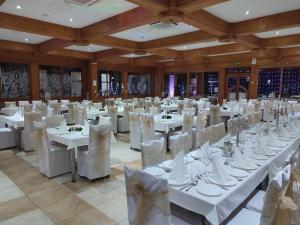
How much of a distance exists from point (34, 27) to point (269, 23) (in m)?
5.97

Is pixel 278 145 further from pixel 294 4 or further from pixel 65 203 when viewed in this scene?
pixel 294 4

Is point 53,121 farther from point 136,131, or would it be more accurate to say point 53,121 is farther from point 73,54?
point 73,54

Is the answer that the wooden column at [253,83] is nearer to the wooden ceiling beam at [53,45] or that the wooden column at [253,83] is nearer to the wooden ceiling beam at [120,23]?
the wooden ceiling beam at [120,23]

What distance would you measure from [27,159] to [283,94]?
1137cm

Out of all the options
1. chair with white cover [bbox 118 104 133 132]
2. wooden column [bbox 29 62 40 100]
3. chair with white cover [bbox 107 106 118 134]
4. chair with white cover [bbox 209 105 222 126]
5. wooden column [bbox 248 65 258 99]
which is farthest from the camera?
wooden column [bbox 248 65 258 99]

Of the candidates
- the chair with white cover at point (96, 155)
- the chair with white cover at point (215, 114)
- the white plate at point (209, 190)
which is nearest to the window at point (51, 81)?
the chair with white cover at point (215, 114)

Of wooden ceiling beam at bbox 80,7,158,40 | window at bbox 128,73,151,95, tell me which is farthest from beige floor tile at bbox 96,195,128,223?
window at bbox 128,73,151,95

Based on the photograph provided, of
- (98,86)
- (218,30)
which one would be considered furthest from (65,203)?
(98,86)

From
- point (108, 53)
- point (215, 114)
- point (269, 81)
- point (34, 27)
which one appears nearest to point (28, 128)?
point (34, 27)

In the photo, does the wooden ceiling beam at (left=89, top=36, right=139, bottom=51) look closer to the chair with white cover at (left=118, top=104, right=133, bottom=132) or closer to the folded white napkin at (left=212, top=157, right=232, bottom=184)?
the chair with white cover at (left=118, top=104, right=133, bottom=132)

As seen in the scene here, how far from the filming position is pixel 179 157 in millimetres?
2189

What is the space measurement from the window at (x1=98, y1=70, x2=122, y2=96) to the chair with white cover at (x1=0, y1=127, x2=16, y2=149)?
7975 mm

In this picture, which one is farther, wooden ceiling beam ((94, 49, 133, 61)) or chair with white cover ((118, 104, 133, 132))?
wooden ceiling beam ((94, 49, 133, 61))

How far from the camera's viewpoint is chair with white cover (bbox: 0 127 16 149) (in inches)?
224
